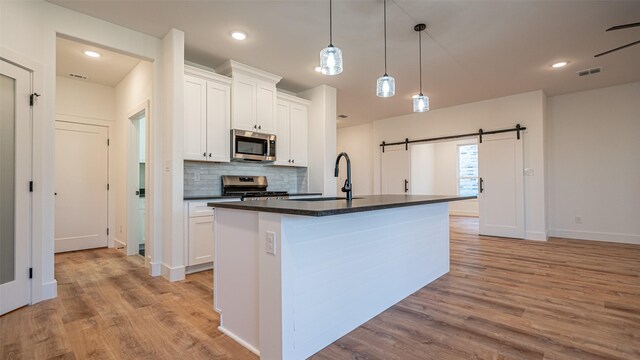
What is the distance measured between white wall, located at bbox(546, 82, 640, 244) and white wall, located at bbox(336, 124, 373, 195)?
12.8ft

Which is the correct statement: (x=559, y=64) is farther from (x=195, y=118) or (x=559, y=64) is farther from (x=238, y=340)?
(x=238, y=340)

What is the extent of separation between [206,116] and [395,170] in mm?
4867

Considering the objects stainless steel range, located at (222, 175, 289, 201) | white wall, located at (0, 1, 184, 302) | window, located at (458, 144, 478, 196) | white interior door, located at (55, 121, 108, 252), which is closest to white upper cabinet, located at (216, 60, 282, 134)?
stainless steel range, located at (222, 175, 289, 201)

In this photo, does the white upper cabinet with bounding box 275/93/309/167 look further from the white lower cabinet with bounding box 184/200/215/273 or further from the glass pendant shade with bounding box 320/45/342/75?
the glass pendant shade with bounding box 320/45/342/75

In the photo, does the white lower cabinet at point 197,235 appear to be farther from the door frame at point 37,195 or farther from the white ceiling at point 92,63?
the white ceiling at point 92,63

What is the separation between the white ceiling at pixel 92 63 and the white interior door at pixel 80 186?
0.82m

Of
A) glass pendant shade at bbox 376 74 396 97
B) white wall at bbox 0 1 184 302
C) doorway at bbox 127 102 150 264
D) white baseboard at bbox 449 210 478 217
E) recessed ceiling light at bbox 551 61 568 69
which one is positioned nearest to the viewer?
white wall at bbox 0 1 184 302

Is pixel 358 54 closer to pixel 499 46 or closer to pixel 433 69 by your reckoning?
pixel 433 69

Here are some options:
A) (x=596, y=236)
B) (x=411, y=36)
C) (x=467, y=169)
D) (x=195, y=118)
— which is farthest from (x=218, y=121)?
(x=467, y=169)

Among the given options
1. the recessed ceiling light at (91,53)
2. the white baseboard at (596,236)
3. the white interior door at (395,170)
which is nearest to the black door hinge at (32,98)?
the recessed ceiling light at (91,53)

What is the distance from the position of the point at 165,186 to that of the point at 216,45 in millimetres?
1786

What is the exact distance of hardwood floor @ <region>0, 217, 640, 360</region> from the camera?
1.81 m

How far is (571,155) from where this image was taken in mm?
5477

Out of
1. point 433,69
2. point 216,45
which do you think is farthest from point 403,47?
point 216,45
